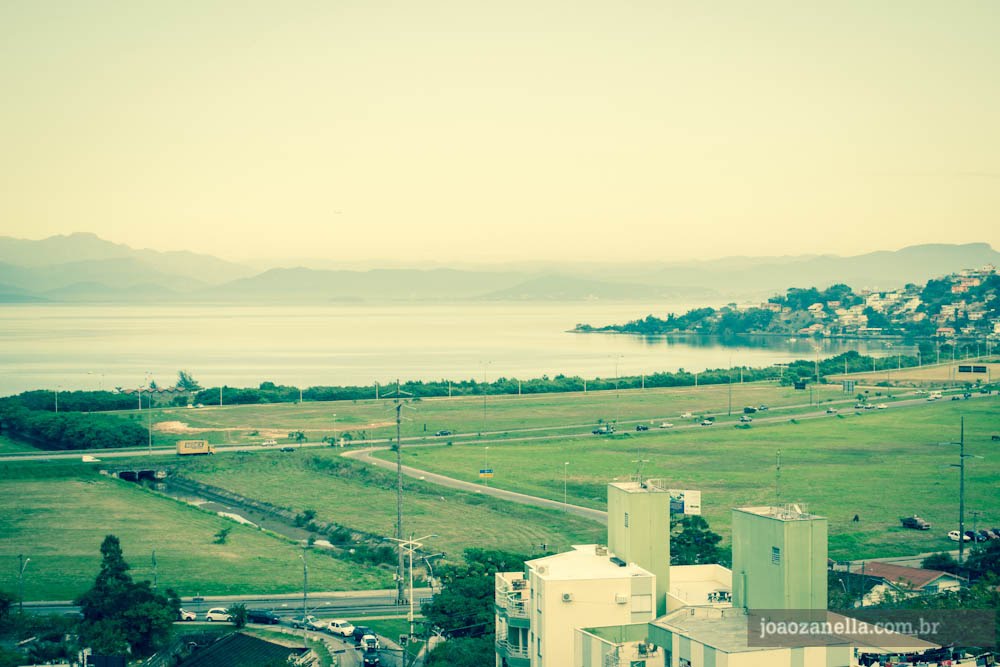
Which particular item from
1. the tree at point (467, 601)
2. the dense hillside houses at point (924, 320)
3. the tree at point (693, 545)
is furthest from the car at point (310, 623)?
the dense hillside houses at point (924, 320)

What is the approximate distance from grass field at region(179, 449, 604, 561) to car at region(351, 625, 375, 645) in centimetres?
702

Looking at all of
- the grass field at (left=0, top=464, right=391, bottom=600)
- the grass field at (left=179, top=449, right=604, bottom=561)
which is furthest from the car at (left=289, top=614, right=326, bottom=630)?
the grass field at (left=179, top=449, right=604, bottom=561)

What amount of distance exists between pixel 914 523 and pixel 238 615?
20.0 meters

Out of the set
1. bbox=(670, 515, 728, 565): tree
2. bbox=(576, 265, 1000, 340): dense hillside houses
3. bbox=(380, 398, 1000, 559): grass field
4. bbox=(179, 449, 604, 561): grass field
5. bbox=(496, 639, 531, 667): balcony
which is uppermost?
bbox=(576, 265, 1000, 340): dense hillside houses

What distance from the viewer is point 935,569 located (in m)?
24.1

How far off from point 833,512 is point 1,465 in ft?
109

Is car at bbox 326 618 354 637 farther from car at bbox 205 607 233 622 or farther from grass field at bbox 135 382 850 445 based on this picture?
grass field at bbox 135 382 850 445

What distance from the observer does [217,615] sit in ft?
77.8

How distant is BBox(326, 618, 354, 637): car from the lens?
22227mm

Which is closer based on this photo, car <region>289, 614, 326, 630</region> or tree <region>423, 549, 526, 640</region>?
tree <region>423, 549, 526, 640</region>

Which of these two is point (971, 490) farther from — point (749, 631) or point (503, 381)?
point (503, 381)

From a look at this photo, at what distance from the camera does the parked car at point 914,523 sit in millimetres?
32000

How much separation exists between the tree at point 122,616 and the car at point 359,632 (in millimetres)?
3604

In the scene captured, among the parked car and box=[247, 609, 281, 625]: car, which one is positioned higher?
the parked car
